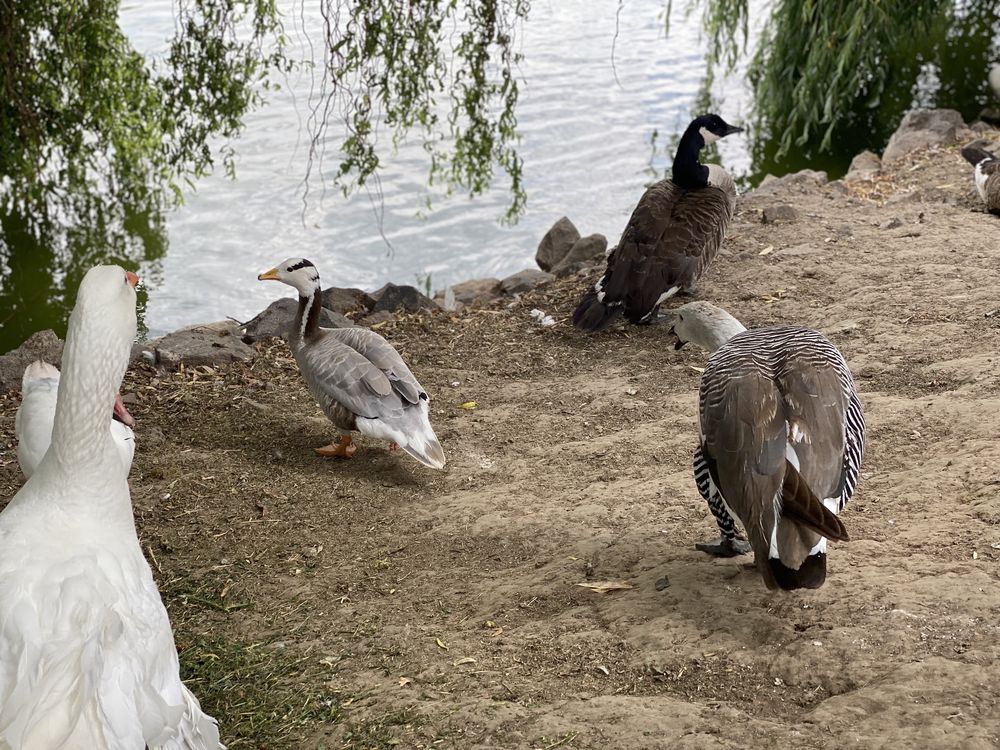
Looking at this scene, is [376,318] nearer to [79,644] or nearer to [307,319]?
[307,319]

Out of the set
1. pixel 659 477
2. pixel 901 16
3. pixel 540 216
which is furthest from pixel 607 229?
pixel 659 477

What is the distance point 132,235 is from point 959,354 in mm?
8868

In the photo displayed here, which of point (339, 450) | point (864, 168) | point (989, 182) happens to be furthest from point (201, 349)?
point (864, 168)

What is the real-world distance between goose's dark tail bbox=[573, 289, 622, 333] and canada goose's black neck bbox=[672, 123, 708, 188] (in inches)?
57.9

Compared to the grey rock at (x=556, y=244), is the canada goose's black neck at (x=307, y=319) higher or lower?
higher

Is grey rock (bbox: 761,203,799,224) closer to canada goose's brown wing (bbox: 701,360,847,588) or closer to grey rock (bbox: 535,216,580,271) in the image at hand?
grey rock (bbox: 535,216,580,271)

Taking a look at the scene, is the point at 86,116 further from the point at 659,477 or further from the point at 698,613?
the point at 698,613

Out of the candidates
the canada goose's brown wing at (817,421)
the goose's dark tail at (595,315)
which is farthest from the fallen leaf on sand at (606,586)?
the goose's dark tail at (595,315)

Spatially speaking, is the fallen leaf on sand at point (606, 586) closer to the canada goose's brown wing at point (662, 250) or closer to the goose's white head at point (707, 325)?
the goose's white head at point (707, 325)

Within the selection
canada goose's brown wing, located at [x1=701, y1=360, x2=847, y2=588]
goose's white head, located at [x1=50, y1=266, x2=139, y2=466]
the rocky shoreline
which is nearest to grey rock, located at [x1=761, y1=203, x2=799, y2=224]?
the rocky shoreline

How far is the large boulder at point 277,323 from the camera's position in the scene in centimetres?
777

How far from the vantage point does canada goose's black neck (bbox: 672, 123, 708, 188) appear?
26.5 feet

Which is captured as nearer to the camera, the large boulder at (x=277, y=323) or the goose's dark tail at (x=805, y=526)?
the goose's dark tail at (x=805, y=526)

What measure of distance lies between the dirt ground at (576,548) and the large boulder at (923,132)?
443 centimetres
